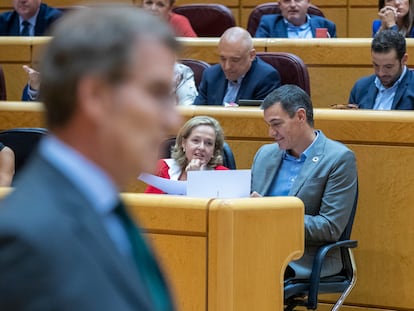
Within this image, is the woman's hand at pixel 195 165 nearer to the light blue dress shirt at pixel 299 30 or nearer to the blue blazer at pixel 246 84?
the blue blazer at pixel 246 84

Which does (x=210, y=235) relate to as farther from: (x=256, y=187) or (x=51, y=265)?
(x=51, y=265)

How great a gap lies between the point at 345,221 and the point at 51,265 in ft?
9.76

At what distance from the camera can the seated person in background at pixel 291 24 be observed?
6.31 meters

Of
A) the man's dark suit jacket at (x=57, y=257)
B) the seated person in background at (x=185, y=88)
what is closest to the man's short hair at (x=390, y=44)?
the seated person in background at (x=185, y=88)

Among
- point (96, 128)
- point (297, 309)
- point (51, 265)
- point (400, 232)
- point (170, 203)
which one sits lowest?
point (297, 309)

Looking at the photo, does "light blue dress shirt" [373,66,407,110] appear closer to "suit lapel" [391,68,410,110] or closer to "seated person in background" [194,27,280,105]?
"suit lapel" [391,68,410,110]

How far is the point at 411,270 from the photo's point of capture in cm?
393

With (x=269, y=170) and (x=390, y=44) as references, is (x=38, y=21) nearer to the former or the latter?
(x=390, y=44)

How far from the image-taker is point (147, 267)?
38.6 inches

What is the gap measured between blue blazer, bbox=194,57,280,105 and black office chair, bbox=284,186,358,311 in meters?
1.38

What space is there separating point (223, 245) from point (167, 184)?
804 millimetres

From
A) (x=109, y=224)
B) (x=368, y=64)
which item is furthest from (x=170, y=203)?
(x=368, y=64)

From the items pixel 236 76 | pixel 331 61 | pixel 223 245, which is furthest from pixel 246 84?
pixel 223 245

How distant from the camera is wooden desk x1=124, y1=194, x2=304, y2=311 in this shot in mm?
3051
